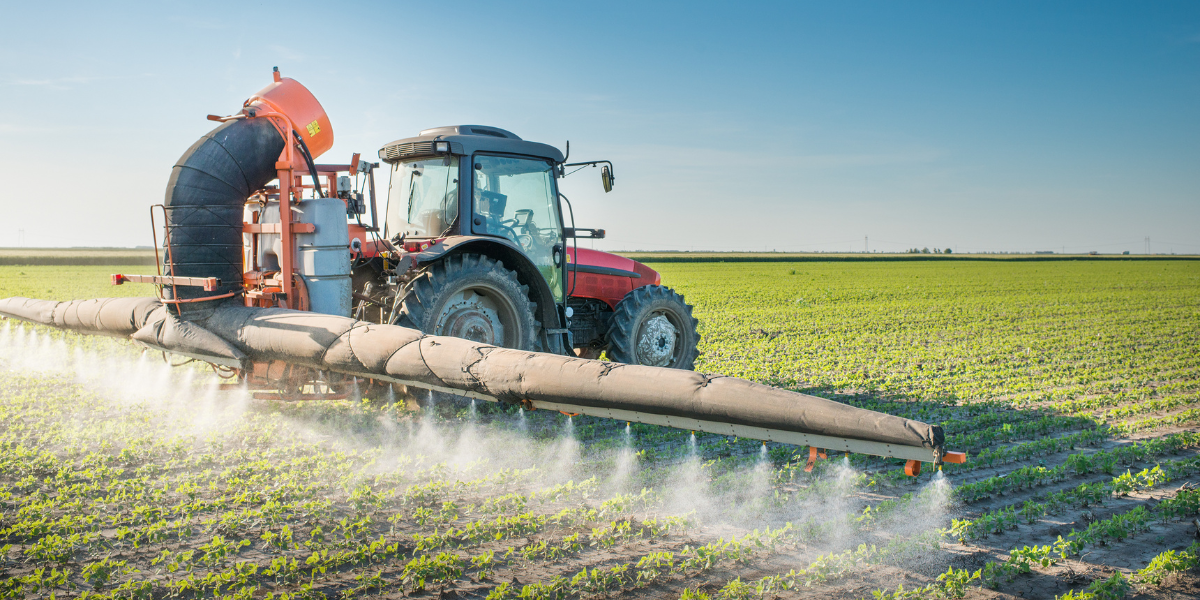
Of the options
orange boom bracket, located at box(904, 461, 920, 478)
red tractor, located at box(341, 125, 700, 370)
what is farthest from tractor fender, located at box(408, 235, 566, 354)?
orange boom bracket, located at box(904, 461, 920, 478)

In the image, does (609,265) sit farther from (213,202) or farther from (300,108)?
(213,202)

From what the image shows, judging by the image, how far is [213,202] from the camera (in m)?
5.55

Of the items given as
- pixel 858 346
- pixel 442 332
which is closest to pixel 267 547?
pixel 442 332

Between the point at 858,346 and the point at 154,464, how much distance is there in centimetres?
1023

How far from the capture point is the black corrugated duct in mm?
5496

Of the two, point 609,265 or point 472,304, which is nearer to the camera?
point 472,304

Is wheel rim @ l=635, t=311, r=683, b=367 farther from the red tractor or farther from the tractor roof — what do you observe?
the tractor roof

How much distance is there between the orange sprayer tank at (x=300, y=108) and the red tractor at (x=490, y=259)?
0.40 m

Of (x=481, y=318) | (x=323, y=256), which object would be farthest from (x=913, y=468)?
(x=323, y=256)

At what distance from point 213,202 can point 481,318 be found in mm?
2176

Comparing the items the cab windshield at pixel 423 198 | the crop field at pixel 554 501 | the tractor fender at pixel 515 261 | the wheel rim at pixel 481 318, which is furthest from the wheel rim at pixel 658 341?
the cab windshield at pixel 423 198

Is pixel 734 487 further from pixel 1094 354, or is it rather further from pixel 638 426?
pixel 1094 354

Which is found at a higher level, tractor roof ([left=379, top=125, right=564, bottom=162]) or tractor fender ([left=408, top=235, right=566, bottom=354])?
tractor roof ([left=379, top=125, right=564, bottom=162])

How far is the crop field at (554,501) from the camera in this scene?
345 cm
